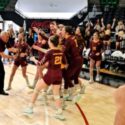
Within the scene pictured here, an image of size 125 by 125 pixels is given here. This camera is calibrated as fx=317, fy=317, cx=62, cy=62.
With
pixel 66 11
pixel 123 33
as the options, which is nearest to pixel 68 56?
pixel 123 33

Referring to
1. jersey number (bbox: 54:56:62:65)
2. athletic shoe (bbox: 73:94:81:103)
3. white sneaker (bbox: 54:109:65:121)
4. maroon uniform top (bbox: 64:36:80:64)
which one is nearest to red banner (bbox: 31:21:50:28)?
athletic shoe (bbox: 73:94:81:103)

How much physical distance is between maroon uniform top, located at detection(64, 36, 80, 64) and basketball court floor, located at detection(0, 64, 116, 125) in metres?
1.03

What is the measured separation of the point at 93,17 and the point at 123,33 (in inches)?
198

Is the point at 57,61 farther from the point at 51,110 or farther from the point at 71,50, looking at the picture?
the point at 51,110

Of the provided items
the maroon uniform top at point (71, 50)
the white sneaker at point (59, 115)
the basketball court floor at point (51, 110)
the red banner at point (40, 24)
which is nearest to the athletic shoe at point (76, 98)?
the basketball court floor at point (51, 110)

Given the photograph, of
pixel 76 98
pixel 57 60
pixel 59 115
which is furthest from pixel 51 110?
pixel 57 60

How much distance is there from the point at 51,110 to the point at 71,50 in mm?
1312

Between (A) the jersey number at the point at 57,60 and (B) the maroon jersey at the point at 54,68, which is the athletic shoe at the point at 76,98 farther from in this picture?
(A) the jersey number at the point at 57,60

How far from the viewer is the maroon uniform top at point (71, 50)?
6508 millimetres

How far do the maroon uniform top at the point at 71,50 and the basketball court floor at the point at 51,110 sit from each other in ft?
3.38

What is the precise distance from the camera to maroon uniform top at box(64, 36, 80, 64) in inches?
256

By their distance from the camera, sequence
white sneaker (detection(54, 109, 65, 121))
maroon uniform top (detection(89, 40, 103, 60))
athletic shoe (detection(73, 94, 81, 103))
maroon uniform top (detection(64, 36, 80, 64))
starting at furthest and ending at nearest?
maroon uniform top (detection(89, 40, 103, 60)), athletic shoe (detection(73, 94, 81, 103)), maroon uniform top (detection(64, 36, 80, 64)), white sneaker (detection(54, 109, 65, 121))

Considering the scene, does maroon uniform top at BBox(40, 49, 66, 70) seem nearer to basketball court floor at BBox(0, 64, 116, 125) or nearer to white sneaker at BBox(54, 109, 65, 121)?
white sneaker at BBox(54, 109, 65, 121)

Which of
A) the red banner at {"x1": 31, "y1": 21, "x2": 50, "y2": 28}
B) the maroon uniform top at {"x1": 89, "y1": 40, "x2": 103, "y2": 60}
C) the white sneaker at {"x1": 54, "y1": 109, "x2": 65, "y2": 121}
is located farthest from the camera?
the red banner at {"x1": 31, "y1": 21, "x2": 50, "y2": 28}
